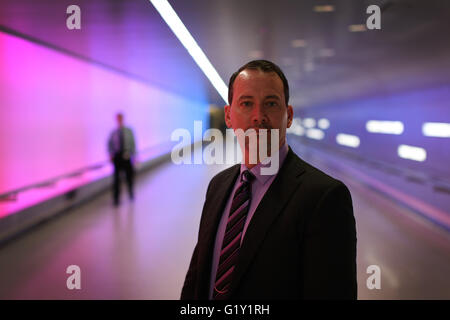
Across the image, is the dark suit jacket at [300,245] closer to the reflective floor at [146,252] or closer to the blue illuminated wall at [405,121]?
the reflective floor at [146,252]

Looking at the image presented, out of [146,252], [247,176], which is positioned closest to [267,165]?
[247,176]

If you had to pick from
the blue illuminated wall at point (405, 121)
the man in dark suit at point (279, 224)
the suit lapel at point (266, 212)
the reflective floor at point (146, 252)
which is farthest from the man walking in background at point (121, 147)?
the suit lapel at point (266, 212)

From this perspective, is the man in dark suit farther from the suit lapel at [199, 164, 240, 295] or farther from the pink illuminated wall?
the pink illuminated wall

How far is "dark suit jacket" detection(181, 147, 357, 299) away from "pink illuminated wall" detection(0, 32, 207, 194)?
242 inches

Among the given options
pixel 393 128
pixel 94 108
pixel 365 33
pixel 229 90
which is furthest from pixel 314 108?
pixel 229 90

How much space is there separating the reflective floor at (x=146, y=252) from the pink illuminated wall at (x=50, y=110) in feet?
4.11

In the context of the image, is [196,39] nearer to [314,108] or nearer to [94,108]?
[94,108]

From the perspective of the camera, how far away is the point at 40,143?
729cm

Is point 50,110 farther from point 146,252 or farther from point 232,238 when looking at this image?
point 232,238

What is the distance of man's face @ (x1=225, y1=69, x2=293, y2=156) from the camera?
1257 mm

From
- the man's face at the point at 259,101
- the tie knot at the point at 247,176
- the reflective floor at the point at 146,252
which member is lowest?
the reflective floor at the point at 146,252

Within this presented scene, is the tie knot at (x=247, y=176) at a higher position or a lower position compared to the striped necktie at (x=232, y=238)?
higher

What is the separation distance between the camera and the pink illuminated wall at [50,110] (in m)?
6.25

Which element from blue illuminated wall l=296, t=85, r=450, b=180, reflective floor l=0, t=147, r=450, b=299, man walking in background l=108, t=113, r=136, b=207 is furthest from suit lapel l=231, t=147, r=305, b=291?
blue illuminated wall l=296, t=85, r=450, b=180
